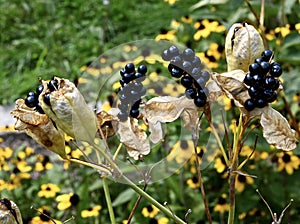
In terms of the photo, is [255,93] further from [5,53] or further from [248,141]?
[5,53]

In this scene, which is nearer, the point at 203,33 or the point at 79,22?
the point at 203,33

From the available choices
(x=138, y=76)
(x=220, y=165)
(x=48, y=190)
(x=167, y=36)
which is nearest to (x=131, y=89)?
(x=138, y=76)

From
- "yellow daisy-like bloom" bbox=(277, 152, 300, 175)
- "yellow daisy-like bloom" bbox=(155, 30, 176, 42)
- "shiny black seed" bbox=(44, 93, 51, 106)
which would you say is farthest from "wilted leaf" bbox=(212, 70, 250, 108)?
"yellow daisy-like bloom" bbox=(155, 30, 176, 42)

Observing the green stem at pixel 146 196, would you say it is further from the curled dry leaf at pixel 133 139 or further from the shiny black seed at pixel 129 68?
the shiny black seed at pixel 129 68

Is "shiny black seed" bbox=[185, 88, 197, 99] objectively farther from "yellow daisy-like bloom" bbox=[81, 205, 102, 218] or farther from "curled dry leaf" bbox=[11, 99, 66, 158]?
"yellow daisy-like bloom" bbox=[81, 205, 102, 218]

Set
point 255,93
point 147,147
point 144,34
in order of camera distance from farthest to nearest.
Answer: point 144,34 < point 147,147 < point 255,93

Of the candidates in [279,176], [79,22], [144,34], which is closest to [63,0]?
[79,22]

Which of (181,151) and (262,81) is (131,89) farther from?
(181,151)
